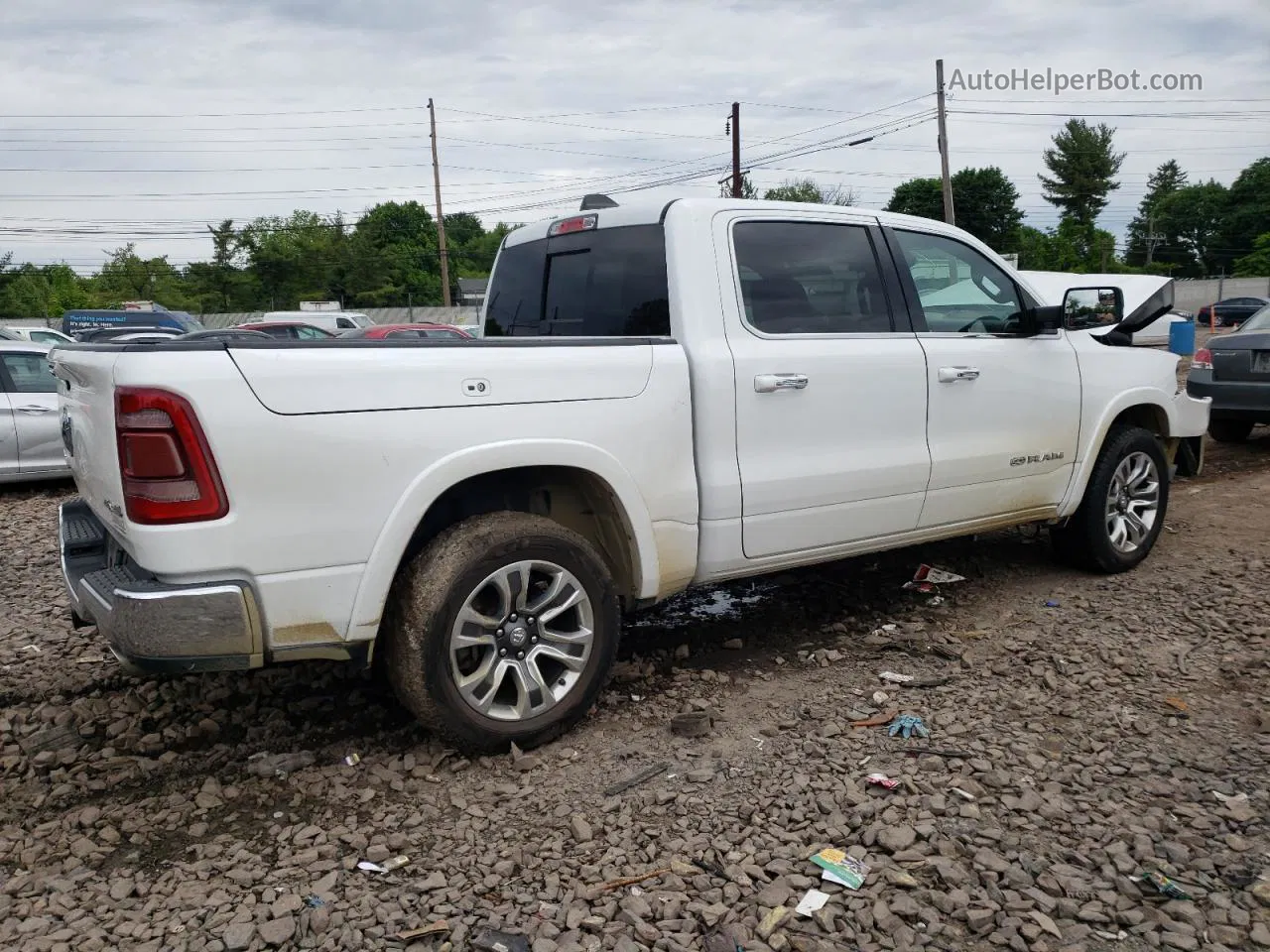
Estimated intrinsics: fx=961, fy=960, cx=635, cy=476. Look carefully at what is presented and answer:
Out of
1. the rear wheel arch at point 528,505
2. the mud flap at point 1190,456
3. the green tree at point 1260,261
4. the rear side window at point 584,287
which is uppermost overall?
the green tree at point 1260,261

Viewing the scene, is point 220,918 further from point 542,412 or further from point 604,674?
point 542,412

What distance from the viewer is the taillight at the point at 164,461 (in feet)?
8.59

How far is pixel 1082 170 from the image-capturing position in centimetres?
8156

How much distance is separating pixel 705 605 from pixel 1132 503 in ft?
8.06

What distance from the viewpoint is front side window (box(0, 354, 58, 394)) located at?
8.60 m

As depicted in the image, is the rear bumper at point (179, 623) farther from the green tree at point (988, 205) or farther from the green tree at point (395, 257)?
the green tree at point (988, 205)

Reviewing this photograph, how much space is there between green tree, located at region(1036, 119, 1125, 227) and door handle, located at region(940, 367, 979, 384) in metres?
87.0

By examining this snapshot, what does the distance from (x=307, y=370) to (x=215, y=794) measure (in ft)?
4.81

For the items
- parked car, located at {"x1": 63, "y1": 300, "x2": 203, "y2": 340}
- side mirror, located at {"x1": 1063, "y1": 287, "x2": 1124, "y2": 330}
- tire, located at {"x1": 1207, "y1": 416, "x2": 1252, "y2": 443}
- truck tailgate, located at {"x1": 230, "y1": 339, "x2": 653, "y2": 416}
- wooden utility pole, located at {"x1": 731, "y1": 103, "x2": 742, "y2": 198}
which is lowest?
tire, located at {"x1": 1207, "y1": 416, "x2": 1252, "y2": 443}

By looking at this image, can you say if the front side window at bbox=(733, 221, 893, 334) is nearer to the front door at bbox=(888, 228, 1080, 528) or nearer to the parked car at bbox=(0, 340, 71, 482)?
the front door at bbox=(888, 228, 1080, 528)

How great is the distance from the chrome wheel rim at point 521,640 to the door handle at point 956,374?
2014 mm

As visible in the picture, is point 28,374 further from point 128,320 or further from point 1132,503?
point 128,320

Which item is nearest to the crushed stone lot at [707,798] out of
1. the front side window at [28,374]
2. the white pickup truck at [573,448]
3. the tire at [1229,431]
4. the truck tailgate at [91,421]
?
the white pickup truck at [573,448]

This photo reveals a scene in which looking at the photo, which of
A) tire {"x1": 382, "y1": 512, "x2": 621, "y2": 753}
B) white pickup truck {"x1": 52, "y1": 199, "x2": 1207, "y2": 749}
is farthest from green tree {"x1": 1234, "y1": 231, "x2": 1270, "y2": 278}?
tire {"x1": 382, "y1": 512, "x2": 621, "y2": 753}
